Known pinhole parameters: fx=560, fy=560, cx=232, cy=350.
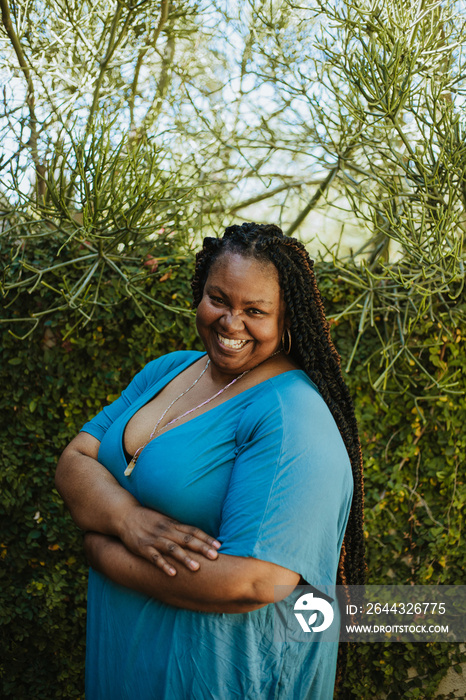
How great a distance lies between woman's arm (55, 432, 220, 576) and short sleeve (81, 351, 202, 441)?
0.05 metres

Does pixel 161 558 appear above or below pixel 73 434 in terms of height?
below

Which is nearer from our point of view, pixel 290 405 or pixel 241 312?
pixel 290 405

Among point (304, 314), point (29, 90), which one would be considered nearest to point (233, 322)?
point (304, 314)

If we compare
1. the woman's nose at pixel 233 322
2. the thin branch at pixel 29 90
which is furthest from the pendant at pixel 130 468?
the thin branch at pixel 29 90

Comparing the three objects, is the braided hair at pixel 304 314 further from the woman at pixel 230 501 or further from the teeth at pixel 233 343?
the teeth at pixel 233 343

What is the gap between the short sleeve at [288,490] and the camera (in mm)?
1361

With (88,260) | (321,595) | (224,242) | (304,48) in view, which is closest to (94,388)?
(88,260)

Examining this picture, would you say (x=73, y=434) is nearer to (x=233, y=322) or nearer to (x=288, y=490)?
(x=233, y=322)

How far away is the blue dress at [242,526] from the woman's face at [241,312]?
0.12 meters

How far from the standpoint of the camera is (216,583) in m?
1.38

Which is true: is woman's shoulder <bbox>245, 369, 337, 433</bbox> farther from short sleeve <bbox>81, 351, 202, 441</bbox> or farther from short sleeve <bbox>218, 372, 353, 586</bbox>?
short sleeve <bbox>81, 351, 202, 441</bbox>

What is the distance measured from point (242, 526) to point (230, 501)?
0.08 metres

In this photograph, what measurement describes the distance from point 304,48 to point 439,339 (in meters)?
2.31

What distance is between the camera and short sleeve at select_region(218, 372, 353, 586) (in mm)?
1361
